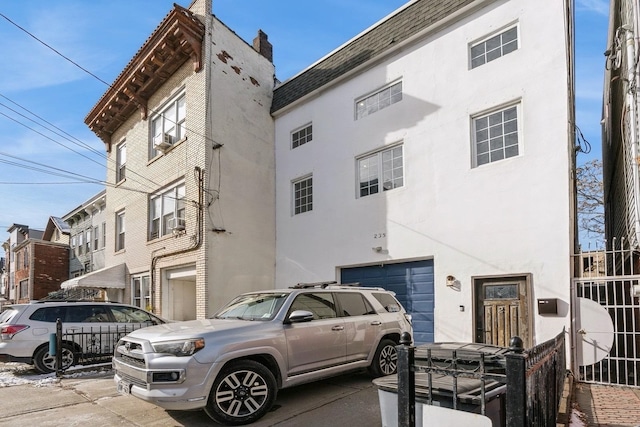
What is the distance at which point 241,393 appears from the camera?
17.5 feet

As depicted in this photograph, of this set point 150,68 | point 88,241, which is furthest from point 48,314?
point 88,241

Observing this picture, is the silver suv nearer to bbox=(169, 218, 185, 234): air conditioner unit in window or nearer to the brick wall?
bbox=(169, 218, 185, 234): air conditioner unit in window

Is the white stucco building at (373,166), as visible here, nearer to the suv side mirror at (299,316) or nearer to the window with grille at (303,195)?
the window with grille at (303,195)

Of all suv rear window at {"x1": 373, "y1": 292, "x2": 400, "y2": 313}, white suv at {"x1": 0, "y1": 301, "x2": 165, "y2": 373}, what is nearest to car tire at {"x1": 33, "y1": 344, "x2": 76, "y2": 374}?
white suv at {"x1": 0, "y1": 301, "x2": 165, "y2": 373}

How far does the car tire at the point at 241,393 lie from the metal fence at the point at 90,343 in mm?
5255

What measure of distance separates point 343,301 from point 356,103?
7.40 metres

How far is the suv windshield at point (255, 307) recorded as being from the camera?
247 inches

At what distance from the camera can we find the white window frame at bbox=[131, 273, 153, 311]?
53.1 feet

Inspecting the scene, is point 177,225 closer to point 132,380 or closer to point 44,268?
point 132,380

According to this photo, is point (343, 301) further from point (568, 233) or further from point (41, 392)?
point (41, 392)

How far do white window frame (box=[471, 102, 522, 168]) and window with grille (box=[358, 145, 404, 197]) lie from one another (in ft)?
6.83

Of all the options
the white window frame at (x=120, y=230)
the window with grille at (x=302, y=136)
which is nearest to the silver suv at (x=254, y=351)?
the window with grille at (x=302, y=136)

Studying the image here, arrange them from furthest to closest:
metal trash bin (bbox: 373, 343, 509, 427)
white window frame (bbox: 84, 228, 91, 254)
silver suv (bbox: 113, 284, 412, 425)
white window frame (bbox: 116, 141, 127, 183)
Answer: white window frame (bbox: 84, 228, 91, 254) → white window frame (bbox: 116, 141, 127, 183) → silver suv (bbox: 113, 284, 412, 425) → metal trash bin (bbox: 373, 343, 509, 427)

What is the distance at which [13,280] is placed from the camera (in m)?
34.0
